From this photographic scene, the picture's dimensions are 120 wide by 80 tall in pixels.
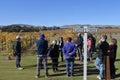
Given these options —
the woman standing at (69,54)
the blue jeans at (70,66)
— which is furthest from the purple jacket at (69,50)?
the blue jeans at (70,66)

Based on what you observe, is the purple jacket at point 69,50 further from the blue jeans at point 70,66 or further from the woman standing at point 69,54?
the blue jeans at point 70,66

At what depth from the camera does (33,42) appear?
36.5 metres

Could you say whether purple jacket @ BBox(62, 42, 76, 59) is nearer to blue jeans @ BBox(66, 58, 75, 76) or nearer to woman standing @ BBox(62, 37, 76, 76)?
woman standing @ BBox(62, 37, 76, 76)

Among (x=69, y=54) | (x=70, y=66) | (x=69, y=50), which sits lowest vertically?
(x=70, y=66)

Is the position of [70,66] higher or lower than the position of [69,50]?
lower

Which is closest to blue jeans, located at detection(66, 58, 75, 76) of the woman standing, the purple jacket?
the woman standing

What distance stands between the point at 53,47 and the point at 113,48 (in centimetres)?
321

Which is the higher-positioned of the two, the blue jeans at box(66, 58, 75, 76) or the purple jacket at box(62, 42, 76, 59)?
the purple jacket at box(62, 42, 76, 59)

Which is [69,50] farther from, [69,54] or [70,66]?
[70,66]

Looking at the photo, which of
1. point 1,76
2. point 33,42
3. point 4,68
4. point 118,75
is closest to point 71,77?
point 118,75

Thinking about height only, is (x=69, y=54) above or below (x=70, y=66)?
above

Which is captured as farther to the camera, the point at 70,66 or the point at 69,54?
the point at 70,66

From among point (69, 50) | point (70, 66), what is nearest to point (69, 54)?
point (69, 50)

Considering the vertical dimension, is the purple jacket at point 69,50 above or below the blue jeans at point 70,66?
above
